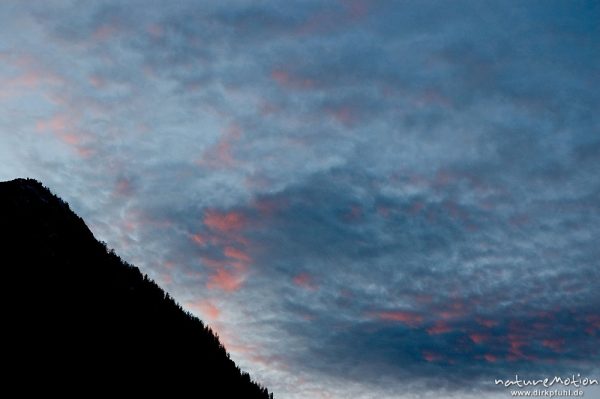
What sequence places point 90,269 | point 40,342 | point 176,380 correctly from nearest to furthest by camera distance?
point 40,342 < point 176,380 < point 90,269

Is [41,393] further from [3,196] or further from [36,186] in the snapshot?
[36,186]

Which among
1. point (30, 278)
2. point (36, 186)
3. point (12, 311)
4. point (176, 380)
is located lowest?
point (176, 380)

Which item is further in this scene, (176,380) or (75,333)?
(176,380)

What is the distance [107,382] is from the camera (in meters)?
13.9

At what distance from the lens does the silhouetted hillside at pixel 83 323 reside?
44.3 ft

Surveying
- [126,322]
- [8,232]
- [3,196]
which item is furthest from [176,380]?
[3,196]

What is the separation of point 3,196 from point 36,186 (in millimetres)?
2317

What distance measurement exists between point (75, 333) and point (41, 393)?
2.86 meters

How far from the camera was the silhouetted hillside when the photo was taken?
13.5 m

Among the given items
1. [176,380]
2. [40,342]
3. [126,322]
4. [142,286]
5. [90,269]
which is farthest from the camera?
[142,286]

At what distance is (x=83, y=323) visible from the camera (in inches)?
615

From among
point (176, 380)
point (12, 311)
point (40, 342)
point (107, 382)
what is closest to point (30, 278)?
point (12, 311)

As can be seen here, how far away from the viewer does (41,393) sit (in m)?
12.2

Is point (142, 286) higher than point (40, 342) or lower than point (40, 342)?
higher
